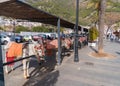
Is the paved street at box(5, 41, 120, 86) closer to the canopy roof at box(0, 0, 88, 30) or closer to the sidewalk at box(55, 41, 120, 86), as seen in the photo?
the sidewalk at box(55, 41, 120, 86)

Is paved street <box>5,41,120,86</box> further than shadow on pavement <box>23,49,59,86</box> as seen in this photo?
Yes

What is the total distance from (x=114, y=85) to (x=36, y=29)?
65.2 m

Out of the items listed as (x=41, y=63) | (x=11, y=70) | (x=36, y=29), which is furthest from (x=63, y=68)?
(x=36, y=29)

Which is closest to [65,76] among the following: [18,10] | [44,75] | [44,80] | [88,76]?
[44,75]

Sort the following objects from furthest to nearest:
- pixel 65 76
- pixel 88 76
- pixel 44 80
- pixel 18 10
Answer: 1. pixel 88 76
2. pixel 65 76
3. pixel 44 80
4. pixel 18 10

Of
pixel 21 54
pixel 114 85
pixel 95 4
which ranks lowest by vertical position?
pixel 114 85

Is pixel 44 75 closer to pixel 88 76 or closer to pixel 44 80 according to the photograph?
pixel 44 80

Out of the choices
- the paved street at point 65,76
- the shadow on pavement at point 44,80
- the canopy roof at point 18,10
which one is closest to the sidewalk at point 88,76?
the paved street at point 65,76

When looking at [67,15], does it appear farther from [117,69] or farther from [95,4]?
[117,69]

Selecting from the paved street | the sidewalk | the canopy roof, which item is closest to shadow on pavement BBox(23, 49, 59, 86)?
the paved street

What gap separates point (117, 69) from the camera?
13.6 m

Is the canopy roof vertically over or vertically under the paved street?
over

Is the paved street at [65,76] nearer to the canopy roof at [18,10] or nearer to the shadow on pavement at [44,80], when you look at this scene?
the shadow on pavement at [44,80]

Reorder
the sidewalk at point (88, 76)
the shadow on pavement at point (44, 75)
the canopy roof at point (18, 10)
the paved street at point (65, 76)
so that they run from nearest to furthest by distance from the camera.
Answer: the canopy roof at point (18, 10) < the shadow on pavement at point (44, 75) < the paved street at point (65, 76) < the sidewalk at point (88, 76)
